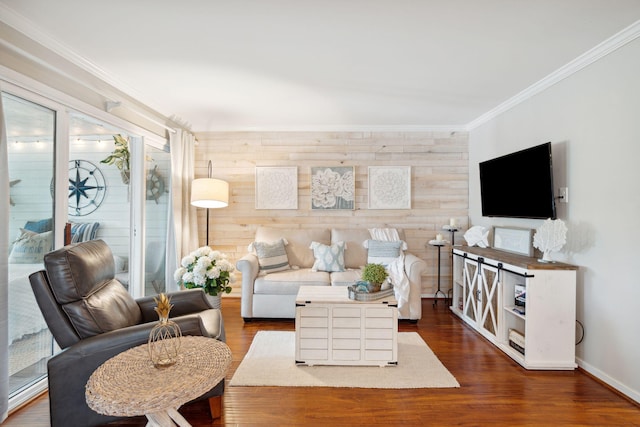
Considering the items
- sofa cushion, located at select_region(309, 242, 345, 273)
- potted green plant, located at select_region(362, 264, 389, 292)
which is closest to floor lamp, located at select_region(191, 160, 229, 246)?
sofa cushion, located at select_region(309, 242, 345, 273)

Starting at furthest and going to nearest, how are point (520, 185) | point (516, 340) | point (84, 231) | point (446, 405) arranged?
point (84, 231) < point (520, 185) < point (516, 340) < point (446, 405)

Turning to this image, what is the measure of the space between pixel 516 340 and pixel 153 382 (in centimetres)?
284

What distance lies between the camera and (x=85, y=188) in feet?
13.9

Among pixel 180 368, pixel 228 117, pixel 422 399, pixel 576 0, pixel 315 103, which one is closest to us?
pixel 180 368

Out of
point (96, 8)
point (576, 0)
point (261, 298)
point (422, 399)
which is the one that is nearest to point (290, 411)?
point (422, 399)

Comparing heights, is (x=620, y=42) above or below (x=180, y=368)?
above

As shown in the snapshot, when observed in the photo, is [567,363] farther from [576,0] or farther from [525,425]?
[576,0]

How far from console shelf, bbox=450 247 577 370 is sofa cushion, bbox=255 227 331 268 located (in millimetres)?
1905

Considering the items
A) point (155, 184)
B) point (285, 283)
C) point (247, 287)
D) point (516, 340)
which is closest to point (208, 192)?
point (155, 184)

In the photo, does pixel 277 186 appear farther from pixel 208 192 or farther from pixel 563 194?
pixel 563 194

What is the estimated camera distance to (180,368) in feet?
4.96

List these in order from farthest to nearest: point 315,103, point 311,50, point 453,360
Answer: point 315,103 < point 453,360 < point 311,50

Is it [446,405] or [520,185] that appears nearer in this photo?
[446,405]

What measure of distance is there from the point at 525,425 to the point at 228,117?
4134mm
